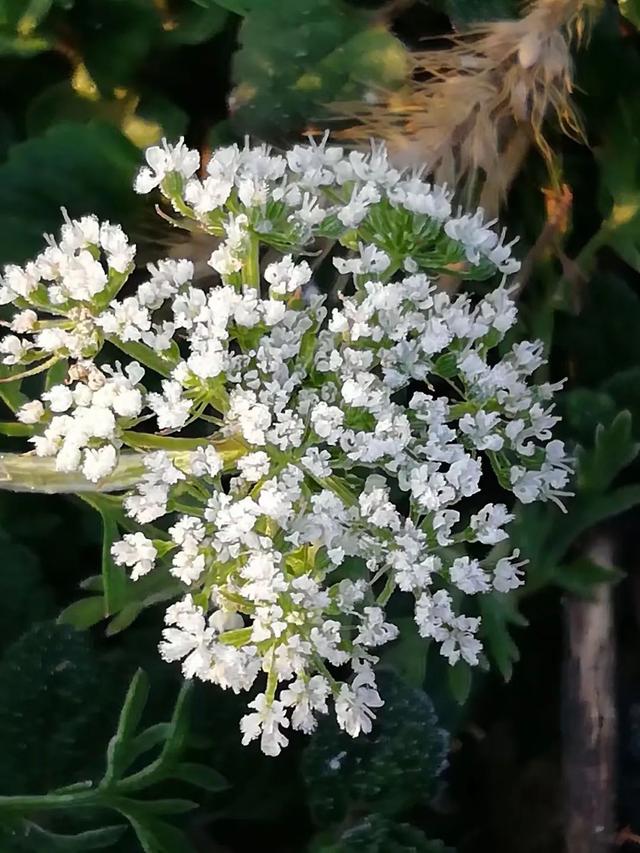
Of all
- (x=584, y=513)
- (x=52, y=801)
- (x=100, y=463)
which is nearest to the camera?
(x=100, y=463)

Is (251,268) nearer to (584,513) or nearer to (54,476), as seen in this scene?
(54,476)

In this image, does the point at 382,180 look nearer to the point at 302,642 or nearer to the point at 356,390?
the point at 356,390

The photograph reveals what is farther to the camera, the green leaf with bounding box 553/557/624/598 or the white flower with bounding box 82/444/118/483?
the green leaf with bounding box 553/557/624/598

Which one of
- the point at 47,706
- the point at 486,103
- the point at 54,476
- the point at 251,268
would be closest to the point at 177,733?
the point at 47,706

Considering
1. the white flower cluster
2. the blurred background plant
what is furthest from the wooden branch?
the white flower cluster

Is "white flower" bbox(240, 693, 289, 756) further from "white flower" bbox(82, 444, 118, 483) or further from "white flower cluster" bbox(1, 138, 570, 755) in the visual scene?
"white flower" bbox(82, 444, 118, 483)

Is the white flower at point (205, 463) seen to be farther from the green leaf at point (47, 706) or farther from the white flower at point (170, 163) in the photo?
the green leaf at point (47, 706)

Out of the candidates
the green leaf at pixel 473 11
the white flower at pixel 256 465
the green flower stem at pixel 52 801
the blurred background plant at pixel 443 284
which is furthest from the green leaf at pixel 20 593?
the green leaf at pixel 473 11
